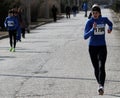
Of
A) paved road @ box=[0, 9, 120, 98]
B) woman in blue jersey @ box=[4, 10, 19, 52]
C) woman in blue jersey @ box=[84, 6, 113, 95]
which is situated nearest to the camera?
woman in blue jersey @ box=[84, 6, 113, 95]

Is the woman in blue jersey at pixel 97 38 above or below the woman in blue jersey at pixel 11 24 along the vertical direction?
above

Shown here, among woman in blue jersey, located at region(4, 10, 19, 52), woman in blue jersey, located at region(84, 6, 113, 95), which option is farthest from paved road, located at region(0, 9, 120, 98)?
woman in blue jersey, located at region(4, 10, 19, 52)

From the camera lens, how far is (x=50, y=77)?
1338cm

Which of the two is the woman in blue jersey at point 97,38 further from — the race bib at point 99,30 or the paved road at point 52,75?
the paved road at point 52,75

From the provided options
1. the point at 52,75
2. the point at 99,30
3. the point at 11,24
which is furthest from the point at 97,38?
the point at 11,24

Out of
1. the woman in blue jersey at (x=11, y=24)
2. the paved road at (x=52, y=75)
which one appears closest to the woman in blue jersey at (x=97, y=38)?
the paved road at (x=52, y=75)

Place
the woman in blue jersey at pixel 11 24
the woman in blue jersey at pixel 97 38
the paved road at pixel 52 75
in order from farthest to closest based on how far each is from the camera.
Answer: the woman in blue jersey at pixel 11 24
the paved road at pixel 52 75
the woman in blue jersey at pixel 97 38

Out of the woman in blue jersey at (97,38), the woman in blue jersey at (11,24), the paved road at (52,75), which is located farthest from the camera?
the woman in blue jersey at (11,24)

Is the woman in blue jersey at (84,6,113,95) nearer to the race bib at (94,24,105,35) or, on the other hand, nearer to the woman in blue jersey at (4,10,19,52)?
the race bib at (94,24,105,35)

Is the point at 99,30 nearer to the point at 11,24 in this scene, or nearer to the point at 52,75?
the point at 52,75

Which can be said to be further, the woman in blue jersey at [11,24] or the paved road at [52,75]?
the woman in blue jersey at [11,24]

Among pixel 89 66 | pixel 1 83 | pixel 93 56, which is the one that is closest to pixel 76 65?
pixel 89 66

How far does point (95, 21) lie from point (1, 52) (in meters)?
10.8

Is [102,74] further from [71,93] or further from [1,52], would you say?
[1,52]
